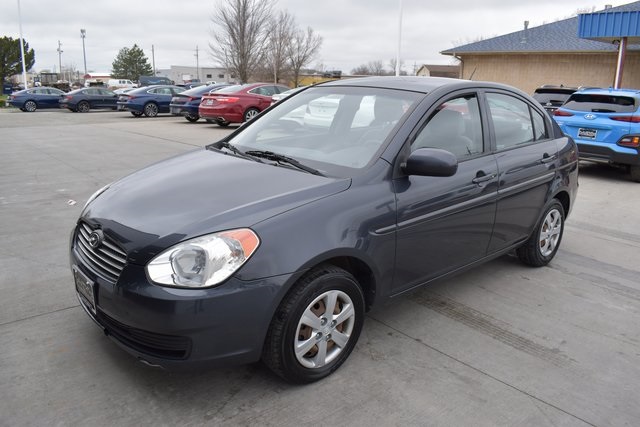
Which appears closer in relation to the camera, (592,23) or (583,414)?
(583,414)

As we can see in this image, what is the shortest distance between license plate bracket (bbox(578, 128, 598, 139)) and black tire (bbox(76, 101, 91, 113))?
24.7 meters

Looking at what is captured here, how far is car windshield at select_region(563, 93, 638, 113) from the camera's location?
9211 millimetres

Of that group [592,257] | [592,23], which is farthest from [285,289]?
[592,23]

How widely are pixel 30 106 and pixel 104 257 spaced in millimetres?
29907

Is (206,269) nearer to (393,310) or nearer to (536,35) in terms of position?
(393,310)

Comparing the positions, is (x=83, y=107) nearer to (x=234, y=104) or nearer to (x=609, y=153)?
(x=234, y=104)

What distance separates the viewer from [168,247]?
2514 mm

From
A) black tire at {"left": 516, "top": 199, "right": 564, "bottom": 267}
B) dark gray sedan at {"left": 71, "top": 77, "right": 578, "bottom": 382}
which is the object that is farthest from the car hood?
black tire at {"left": 516, "top": 199, "right": 564, "bottom": 267}

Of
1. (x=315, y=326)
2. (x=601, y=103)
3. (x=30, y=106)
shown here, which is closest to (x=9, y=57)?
(x=30, y=106)

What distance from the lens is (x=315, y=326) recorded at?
2.80 metres

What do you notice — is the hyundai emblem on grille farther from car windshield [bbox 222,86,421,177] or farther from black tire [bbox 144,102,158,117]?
black tire [bbox 144,102,158,117]

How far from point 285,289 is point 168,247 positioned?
61cm

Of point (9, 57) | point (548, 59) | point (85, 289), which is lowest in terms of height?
point (85, 289)

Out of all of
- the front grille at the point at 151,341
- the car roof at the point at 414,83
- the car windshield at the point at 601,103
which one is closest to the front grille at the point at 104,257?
the front grille at the point at 151,341
